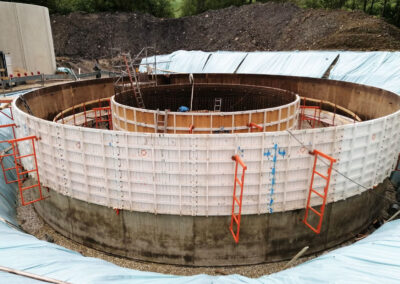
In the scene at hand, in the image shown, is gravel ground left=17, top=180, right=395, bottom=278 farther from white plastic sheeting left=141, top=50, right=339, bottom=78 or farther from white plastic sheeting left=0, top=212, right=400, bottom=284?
white plastic sheeting left=141, top=50, right=339, bottom=78

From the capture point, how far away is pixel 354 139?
351 inches

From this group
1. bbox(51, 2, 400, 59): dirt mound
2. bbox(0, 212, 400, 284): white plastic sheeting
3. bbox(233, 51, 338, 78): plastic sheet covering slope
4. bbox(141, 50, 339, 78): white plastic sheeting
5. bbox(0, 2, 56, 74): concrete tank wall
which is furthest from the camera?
bbox(51, 2, 400, 59): dirt mound

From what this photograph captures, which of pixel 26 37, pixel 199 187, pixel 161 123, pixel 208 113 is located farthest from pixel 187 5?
pixel 199 187

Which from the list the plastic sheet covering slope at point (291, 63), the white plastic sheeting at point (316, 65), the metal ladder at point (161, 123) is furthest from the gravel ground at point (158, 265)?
the plastic sheet covering slope at point (291, 63)

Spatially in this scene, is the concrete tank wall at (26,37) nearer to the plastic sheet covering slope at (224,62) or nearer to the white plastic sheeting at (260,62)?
the white plastic sheeting at (260,62)

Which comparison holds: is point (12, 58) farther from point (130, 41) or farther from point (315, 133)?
point (315, 133)

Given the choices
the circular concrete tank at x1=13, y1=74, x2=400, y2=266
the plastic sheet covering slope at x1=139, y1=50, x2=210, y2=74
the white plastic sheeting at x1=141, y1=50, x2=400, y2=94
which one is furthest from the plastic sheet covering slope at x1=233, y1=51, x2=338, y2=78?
the circular concrete tank at x1=13, y1=74, x2=400, y2=266

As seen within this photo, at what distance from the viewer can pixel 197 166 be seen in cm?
824

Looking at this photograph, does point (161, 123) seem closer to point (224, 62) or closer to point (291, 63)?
point (291, 63)

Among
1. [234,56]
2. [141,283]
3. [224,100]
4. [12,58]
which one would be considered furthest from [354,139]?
[12,58]

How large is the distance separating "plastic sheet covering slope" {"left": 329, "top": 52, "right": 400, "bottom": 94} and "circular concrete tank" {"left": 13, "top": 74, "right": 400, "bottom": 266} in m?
7.76

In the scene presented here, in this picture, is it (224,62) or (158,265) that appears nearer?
(158,265)

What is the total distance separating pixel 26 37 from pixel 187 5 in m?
37.2

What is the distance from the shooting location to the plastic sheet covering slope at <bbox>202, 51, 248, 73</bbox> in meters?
25.1
